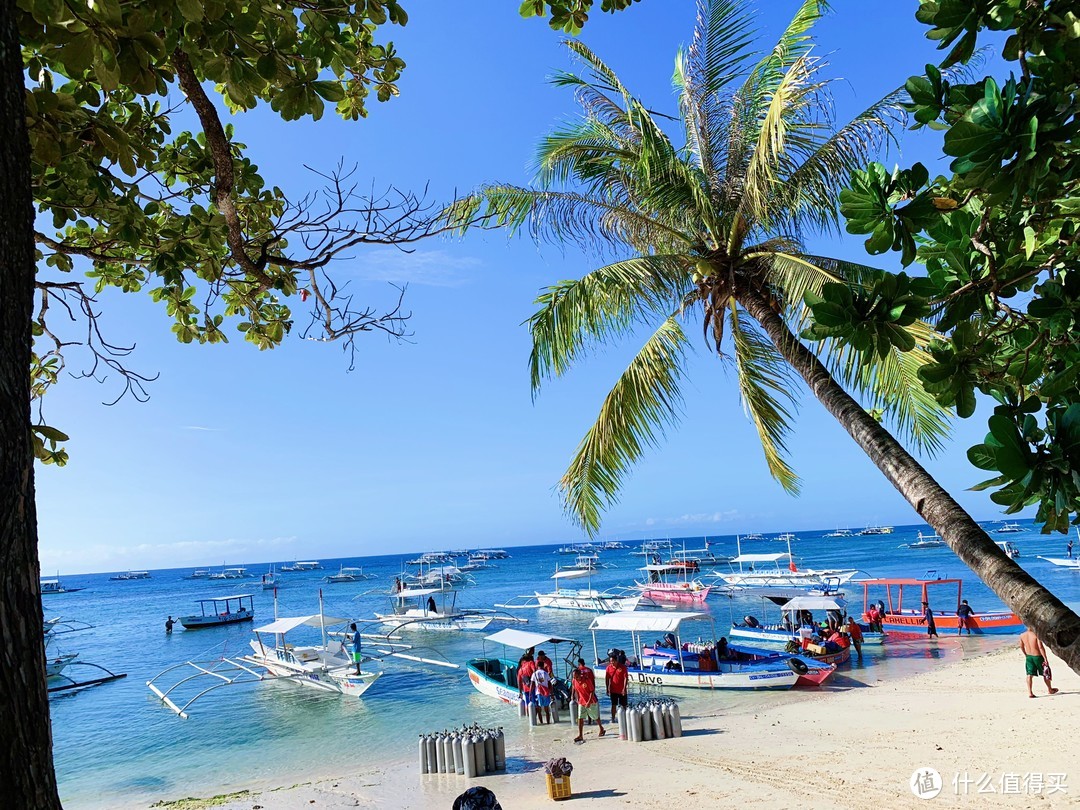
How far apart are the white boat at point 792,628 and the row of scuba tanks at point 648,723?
399 inches

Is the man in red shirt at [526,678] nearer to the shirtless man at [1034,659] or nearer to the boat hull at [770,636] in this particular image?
the shirtless man at [1034,659]

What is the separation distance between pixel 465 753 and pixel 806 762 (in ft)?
18.4

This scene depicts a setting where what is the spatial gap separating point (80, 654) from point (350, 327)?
50640mm

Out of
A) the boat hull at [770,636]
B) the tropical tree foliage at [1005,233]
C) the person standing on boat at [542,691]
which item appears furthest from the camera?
the boat hull at [770,636]

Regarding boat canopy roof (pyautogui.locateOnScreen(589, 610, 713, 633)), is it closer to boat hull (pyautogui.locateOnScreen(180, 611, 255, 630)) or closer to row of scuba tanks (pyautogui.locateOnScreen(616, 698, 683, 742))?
row of scuba tanks (pyautogui.locateOnScreen(616, 698, 683, 742))

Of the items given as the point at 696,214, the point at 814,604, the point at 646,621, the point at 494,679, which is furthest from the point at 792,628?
the point at 696,214

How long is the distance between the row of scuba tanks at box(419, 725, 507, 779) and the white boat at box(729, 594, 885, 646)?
13.0 meters

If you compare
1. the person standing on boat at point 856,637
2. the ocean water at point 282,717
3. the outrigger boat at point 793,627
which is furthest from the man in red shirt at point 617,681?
the person standing on boat at point 856,637

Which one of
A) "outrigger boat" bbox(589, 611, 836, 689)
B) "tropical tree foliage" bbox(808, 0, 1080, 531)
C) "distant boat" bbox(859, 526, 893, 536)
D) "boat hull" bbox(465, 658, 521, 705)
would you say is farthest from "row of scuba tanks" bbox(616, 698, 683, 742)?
"distant boat" bbox(859, 526, 893, 536)

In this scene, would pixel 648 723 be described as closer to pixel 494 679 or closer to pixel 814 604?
Result: pixel 494 679

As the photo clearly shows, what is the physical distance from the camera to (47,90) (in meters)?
2.55

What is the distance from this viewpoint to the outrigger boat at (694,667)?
18.0 m

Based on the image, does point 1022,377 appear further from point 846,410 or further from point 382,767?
point 382,767

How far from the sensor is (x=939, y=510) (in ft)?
13.5
